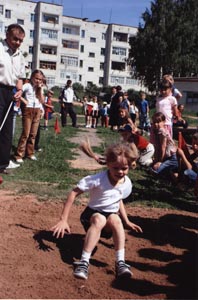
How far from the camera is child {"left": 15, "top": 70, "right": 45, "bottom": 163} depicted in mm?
8133

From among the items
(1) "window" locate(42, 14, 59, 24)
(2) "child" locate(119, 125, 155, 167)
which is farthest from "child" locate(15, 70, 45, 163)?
(1) "window" locate(42, 14, 59, 24)

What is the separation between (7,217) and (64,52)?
7674 centimetres

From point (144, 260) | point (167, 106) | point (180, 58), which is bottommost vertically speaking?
point (144, 260)

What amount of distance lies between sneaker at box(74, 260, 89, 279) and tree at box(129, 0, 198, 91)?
48.6m

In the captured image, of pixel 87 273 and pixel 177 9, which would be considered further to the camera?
pixel 177 9

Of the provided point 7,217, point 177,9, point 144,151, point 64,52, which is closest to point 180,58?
point 177,9

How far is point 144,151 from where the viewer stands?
8.63 m

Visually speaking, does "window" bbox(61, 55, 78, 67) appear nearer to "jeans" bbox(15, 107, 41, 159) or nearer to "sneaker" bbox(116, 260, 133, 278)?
"jeans" bbox(15, 107, 41, 159)

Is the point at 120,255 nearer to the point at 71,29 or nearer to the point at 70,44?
the point at 70,44

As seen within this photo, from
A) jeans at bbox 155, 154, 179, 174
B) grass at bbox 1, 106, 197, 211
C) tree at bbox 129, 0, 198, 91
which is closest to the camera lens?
grass at bbox 1, 106, 197, 211

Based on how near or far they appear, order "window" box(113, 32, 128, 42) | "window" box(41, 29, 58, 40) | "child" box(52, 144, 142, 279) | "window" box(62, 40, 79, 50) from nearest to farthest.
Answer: "child" box(52, 144, 142, 279) < "window" box(41, 29, 58, 40) < "window" box(62, 40, 79, 50) < "window" box(113, 32, 128, 42)

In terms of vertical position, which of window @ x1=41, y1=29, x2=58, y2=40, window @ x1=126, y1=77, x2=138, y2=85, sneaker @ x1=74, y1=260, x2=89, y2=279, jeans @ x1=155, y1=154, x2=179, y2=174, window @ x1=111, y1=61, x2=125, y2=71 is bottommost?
sneaker @ x1=74, y1=260, x2=89, y2=279

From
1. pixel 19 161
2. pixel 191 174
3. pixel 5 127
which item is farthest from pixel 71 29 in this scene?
pixel 191 174

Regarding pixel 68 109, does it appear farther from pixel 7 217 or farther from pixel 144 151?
pixel 7 217
